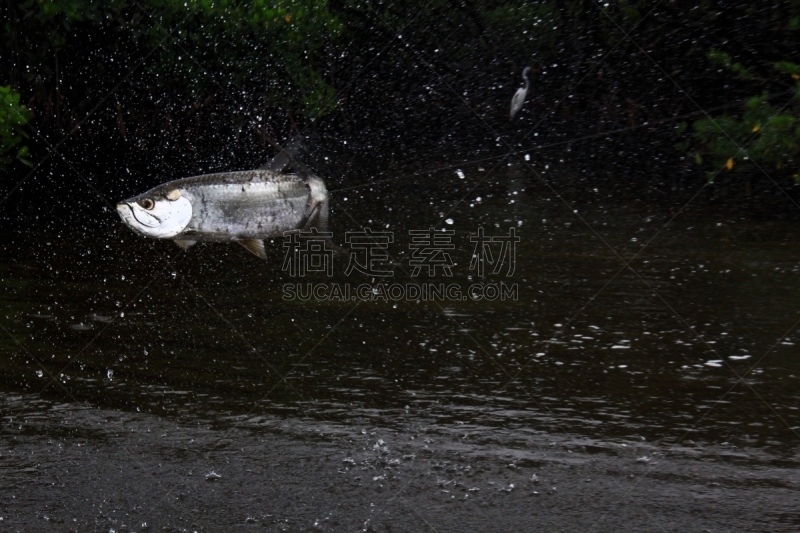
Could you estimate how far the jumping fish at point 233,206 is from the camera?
11.2ft

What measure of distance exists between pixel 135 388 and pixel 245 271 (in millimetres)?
2100

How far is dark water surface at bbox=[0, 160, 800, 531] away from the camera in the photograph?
9.81ft

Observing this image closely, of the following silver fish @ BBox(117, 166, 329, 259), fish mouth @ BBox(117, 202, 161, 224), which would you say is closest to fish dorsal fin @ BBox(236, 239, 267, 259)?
silver fish @ BBox(117, 166, 329, 259)

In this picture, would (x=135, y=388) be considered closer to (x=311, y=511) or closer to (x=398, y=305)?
(x=311, y=511)

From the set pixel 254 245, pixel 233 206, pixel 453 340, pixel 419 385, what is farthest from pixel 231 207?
pixel 453 340

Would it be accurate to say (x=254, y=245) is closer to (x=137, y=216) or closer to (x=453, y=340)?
(x=137, y=216)

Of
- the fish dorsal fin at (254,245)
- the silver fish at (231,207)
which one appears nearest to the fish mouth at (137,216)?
the silver fish at (231,207)

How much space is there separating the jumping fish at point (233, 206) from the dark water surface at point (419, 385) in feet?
2.07

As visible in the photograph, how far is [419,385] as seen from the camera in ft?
13.0

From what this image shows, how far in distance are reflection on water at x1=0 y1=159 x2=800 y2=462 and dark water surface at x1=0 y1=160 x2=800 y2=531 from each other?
15mm

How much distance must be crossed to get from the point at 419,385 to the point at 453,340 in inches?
26.0

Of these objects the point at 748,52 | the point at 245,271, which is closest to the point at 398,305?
the point at 245,271

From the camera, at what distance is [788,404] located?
3.70m

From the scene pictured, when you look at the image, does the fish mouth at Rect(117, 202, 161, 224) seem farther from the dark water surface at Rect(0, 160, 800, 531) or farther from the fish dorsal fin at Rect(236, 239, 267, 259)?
the dark water surface at Rect(0, 160, 800, 531)
